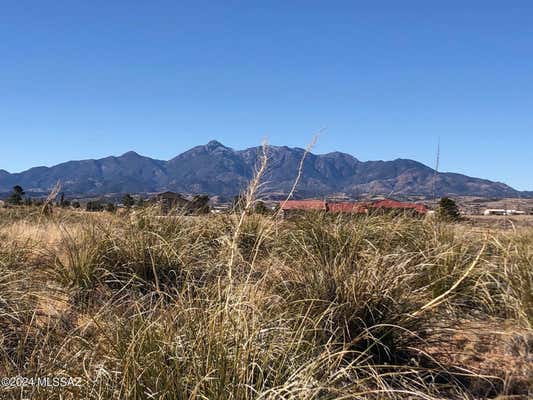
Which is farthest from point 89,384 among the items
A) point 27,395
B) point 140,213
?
point 140,213

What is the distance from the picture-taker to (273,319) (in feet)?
8.23

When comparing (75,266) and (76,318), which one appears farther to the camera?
(75,266)

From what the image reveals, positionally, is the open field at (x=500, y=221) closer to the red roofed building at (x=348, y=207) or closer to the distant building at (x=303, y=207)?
the red roofed building at (x=348, y=207)

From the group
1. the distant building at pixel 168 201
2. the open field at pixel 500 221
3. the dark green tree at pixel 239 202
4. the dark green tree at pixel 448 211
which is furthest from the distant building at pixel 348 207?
the distant building at pixel 168 201

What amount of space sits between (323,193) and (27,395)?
556 cm

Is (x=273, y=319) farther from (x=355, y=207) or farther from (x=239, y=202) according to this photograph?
(x=355, y=207)

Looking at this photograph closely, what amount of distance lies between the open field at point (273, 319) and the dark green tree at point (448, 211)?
3.04 feet

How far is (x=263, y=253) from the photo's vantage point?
5.59m

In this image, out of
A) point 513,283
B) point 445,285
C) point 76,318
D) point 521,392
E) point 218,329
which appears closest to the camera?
point 218,329

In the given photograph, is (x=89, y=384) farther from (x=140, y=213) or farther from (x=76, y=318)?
(x=140, y=213)

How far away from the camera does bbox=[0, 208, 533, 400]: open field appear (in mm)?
1980

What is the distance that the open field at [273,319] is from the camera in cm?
198

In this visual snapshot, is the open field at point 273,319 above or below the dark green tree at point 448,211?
below

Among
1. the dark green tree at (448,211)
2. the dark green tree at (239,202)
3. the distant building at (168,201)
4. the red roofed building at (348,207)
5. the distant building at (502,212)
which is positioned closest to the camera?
the distant building at (502,212)
